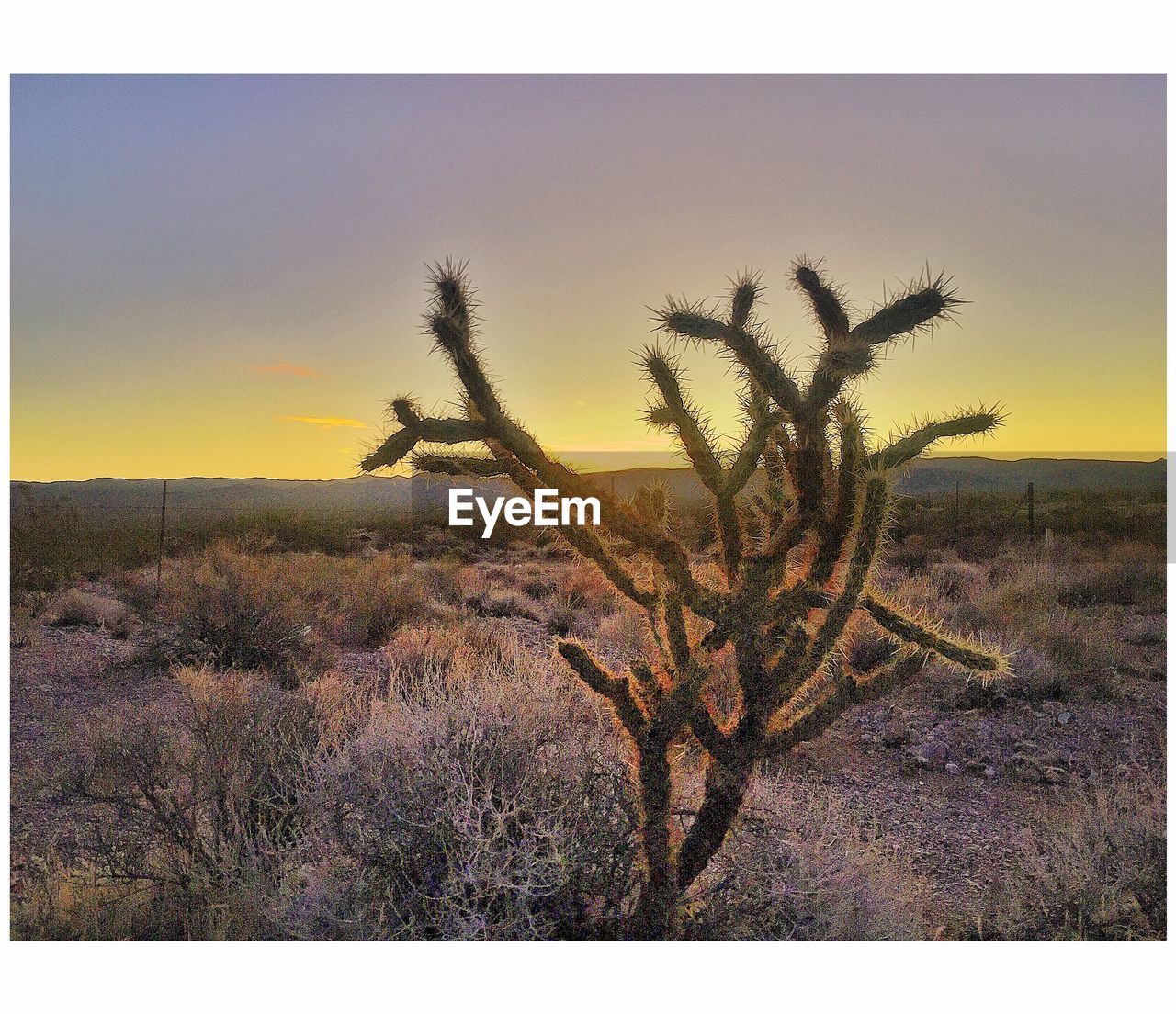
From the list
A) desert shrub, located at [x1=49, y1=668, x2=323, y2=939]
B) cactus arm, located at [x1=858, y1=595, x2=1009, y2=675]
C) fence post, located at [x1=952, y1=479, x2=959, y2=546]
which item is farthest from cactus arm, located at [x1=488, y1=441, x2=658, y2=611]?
fence post, located at [x1=952, y1=479, x2=959, y2=546]

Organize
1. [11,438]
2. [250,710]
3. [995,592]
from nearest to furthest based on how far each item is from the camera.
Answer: [11,438] < [250,710] < [995,592]

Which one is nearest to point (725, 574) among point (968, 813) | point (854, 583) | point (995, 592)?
point (854, 583)

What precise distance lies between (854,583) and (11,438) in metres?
3.70

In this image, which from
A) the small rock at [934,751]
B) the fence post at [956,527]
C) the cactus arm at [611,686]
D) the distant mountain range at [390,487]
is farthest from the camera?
the fence post at [956,527]

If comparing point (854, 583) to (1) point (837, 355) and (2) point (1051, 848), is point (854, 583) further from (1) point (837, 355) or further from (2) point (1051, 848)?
(2) point (1051, 848)

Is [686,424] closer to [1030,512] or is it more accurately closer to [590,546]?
[590,546]

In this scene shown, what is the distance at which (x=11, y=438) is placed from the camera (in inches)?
152

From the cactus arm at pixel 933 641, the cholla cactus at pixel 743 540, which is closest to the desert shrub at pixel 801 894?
the cholla cactus at pixel 743 540

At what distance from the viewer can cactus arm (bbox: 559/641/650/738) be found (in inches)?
113

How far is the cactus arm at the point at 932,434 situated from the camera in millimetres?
Result: 2971

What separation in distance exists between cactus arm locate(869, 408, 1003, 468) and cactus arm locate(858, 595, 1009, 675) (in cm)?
50

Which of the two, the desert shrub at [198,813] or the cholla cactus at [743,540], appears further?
the desert shrub at [198,813]

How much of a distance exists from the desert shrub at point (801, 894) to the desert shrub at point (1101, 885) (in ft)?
1.42

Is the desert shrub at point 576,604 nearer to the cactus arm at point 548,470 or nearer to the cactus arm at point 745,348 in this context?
the cactus arm at point 548,470
